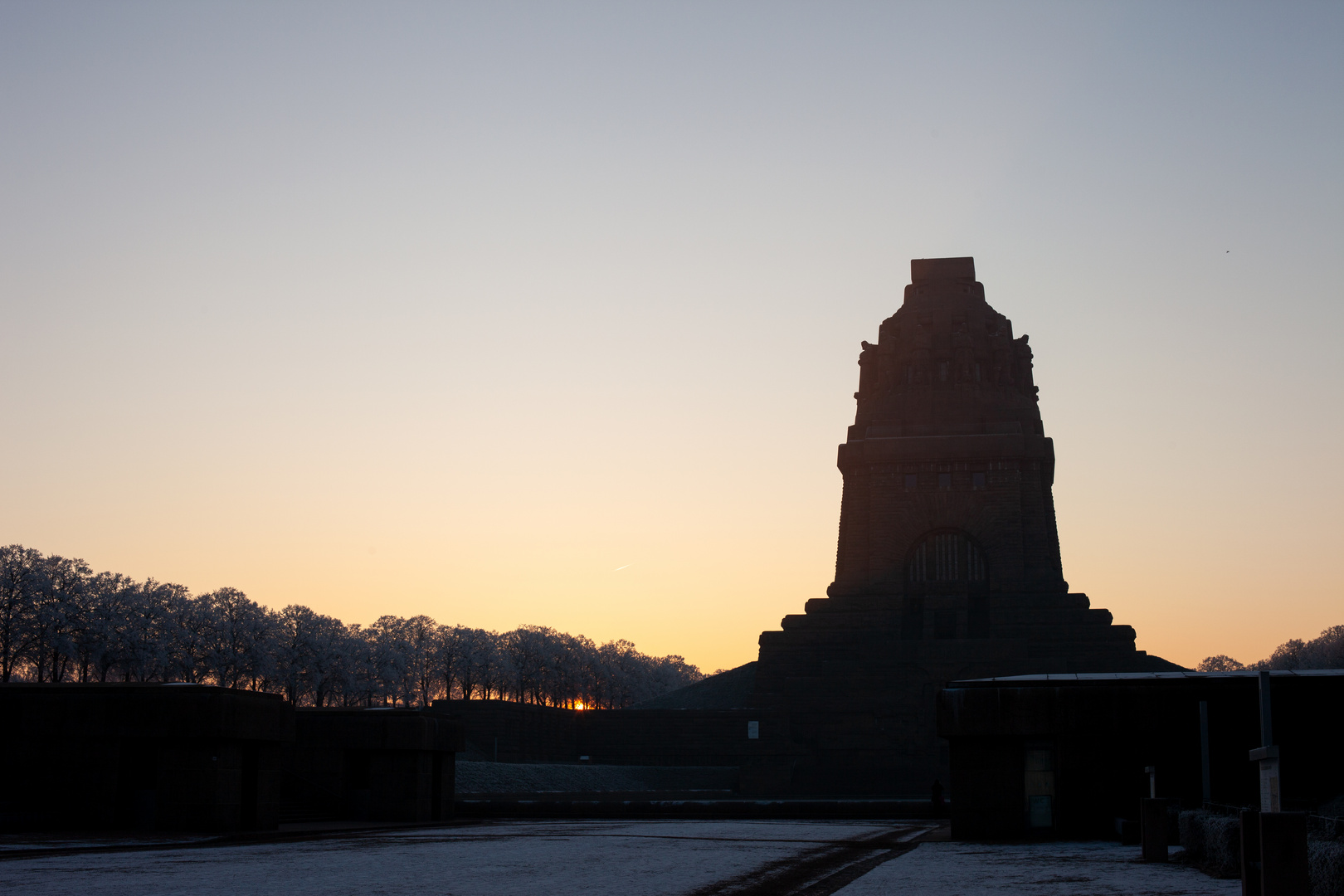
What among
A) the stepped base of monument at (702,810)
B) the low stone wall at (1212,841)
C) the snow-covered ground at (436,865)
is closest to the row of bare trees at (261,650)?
the stepped base of monument at (702,810)

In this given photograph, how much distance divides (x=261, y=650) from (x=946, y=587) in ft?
167

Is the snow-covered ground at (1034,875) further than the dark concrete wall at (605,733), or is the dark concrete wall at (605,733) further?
the dark concrete wall at (605,733)

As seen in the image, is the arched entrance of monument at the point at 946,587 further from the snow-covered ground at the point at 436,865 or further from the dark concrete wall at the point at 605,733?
the snow-covered ground at the point at 436,865

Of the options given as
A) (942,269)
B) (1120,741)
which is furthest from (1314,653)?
(1120,741)

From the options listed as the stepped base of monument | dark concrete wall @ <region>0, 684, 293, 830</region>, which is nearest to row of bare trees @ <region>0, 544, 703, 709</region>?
the stepped base of monument

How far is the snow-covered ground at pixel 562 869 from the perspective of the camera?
18.7 metres

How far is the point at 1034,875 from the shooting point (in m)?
21.0

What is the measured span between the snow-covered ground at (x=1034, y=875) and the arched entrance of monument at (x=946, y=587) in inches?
2001

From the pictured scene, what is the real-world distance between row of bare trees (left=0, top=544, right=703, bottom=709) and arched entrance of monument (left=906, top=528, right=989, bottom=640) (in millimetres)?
47269

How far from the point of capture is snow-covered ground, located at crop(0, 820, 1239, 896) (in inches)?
736

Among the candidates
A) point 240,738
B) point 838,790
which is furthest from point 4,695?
point 838,790

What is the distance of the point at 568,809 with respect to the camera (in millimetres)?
45281

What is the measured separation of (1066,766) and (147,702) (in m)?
23.0

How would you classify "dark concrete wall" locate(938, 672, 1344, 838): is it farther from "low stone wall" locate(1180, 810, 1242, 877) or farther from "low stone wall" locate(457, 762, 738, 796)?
"low stone wall" locate(457, 762, 738, 796)
